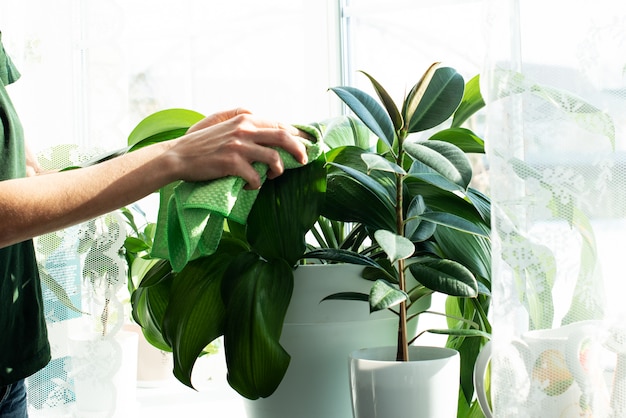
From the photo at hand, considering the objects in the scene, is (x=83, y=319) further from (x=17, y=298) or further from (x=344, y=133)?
(x=344, y=133)

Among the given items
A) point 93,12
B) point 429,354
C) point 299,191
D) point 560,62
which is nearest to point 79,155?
point 93,12

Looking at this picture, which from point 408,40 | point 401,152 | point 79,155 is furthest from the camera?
point 408,40

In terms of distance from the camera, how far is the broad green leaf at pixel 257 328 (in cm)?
66

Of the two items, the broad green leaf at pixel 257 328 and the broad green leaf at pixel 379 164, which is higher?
the broad green leaf at pixel 379 164

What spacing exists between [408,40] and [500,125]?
0.87 metres

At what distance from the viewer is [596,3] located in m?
0.54

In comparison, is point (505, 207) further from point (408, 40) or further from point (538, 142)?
point (408, 40)

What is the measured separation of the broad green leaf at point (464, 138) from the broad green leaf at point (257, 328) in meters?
0.25

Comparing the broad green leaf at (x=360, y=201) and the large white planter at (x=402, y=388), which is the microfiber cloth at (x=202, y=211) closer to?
the broad green leaf at (x=360, y=201)

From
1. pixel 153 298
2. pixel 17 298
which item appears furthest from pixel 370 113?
pixel 17 298

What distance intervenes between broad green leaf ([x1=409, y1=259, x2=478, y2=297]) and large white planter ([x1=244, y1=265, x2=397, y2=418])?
7 cm

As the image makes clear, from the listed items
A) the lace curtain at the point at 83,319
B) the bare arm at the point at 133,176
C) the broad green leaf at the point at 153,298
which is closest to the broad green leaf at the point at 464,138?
the bare arm at the point at 133,176

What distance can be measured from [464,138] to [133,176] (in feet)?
1.22

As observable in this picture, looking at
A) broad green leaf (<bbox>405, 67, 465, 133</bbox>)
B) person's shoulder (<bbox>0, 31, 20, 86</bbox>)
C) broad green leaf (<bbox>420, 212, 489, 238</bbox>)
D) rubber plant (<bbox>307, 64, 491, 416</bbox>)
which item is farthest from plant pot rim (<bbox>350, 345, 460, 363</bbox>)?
person's shoulder (<bbox>0, 31, 20, 86</bbox>)
